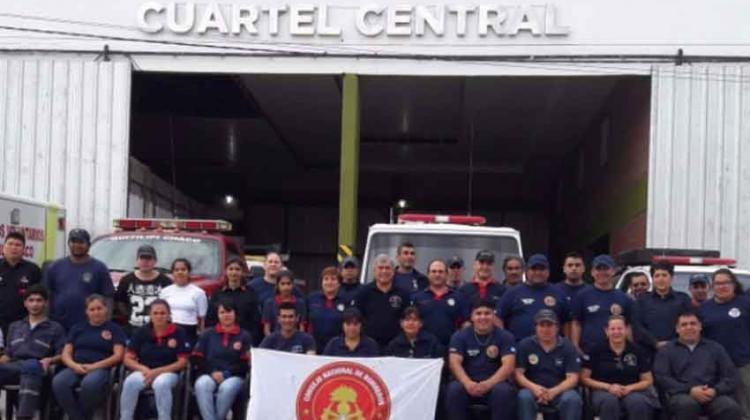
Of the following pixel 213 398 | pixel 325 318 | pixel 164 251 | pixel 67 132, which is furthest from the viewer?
pixel 67 132

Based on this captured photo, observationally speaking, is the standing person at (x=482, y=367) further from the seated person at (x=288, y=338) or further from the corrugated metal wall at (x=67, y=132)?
the corrugated metal wall at (x=67, y=132)

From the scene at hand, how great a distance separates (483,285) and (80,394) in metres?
3.74

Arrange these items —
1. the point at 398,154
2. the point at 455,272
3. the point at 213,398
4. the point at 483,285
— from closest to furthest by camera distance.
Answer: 1. the point at 213,398
2. the point at 483,285
3. the point at 455,272
4. the point at 398,154

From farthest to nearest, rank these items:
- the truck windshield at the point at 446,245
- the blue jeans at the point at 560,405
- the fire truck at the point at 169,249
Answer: the fire truck at the point at 169,249, the truck windshield at the point at 446,245, the blue jeans at the point at 560,405

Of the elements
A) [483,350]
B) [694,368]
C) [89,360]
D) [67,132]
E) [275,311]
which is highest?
[67,132]

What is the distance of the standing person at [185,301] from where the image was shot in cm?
1062

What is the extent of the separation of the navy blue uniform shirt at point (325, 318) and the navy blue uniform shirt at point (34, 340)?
7.38 ft

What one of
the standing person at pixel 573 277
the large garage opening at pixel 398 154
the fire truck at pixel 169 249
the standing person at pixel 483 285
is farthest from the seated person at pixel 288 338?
the large garage opening at pixel 398 154

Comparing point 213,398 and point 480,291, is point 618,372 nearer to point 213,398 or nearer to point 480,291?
point 480,291

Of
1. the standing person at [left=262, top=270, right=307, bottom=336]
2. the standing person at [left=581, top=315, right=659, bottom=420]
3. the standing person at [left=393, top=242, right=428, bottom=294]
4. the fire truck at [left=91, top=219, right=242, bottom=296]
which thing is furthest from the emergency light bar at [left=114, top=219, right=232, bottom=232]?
the standing person at [left=581, top=315, right=659, bottom=420]

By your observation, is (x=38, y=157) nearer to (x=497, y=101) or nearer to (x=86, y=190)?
(x=86, y=190)

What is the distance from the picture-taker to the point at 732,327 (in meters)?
10.3

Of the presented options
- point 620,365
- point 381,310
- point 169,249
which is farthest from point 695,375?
point 169,249

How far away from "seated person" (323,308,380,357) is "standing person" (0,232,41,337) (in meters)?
3.06
